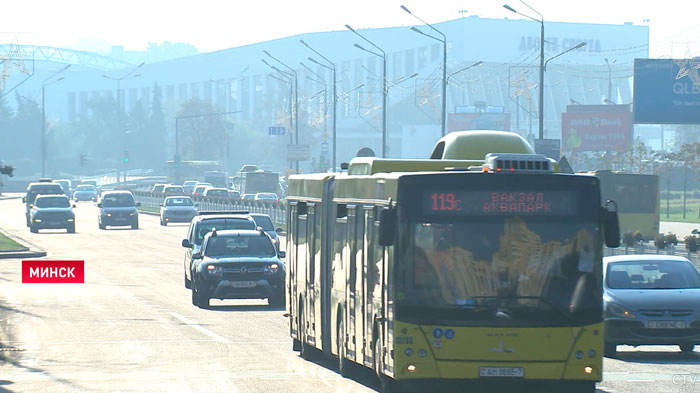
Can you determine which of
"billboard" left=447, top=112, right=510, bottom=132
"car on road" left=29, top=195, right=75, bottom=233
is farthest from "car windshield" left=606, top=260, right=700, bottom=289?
"billboard" left=447, top=112, right=510, bottom=132

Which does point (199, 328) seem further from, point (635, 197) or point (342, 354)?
point (635, 197)

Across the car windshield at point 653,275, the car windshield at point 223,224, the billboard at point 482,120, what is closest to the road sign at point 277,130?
the billboard at point 482,120

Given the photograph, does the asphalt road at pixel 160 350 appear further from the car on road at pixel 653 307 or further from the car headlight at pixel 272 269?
the car headlight at pixel 272 269

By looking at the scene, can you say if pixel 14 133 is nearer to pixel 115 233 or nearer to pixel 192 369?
pixel 115 233

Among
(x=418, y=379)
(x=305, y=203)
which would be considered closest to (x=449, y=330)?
(x=418, y=379)

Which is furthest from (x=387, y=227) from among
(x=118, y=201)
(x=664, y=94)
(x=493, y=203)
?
(x=664, y=94)

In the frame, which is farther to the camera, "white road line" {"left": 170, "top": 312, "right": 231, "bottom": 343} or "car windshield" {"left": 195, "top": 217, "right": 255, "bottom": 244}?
"car windshield" {"left": 195, "top": 217, "right": 255, "bottom": 244}

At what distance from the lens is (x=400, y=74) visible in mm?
173750

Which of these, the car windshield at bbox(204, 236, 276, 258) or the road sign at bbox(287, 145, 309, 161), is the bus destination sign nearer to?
the car windshield at bbox(204, 236, 276, 258)

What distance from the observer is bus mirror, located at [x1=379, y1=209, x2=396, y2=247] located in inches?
488

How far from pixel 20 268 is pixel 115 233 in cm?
2272

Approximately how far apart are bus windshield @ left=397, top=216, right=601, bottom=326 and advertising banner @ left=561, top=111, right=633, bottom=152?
89945 millimetres

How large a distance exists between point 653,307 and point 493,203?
242 inches
